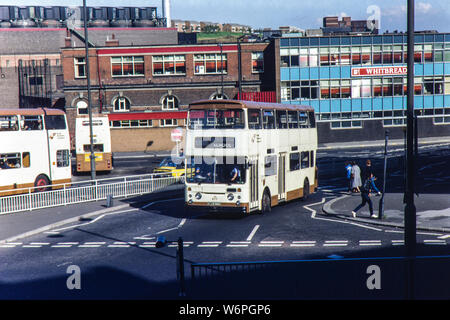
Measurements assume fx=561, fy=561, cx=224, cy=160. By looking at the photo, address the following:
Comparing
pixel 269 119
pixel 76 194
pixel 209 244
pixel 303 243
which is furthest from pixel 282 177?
pixel 76 194

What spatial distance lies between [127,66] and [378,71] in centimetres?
2508

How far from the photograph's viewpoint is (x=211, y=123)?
20172 mm

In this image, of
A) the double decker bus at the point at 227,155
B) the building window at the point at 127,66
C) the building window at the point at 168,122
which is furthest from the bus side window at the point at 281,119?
the building window at the point at 127,66

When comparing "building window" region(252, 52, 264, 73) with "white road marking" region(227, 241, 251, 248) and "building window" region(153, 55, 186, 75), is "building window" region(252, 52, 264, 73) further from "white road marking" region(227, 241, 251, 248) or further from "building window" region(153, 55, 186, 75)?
"white road marking" region(227, 241, 251, 248)

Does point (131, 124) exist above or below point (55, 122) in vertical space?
below

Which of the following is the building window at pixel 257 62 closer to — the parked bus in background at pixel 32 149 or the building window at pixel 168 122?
the building window at pixel 168 122

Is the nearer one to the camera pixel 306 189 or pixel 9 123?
pixel 306 189

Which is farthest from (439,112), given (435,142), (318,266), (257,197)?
A: (318,266)

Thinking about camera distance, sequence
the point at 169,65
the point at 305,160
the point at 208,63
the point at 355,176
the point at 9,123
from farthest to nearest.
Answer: the point at 208,63 → the point at 169,65 → the point at 9,123 → the point at 355,176 → the point at 305,160

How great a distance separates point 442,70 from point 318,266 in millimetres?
51030

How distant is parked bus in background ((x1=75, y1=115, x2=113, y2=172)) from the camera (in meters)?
40.0

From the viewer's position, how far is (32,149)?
2934cm

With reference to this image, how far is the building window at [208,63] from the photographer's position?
57.0 metres

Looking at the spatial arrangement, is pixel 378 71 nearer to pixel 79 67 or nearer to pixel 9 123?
pixel 79 67
